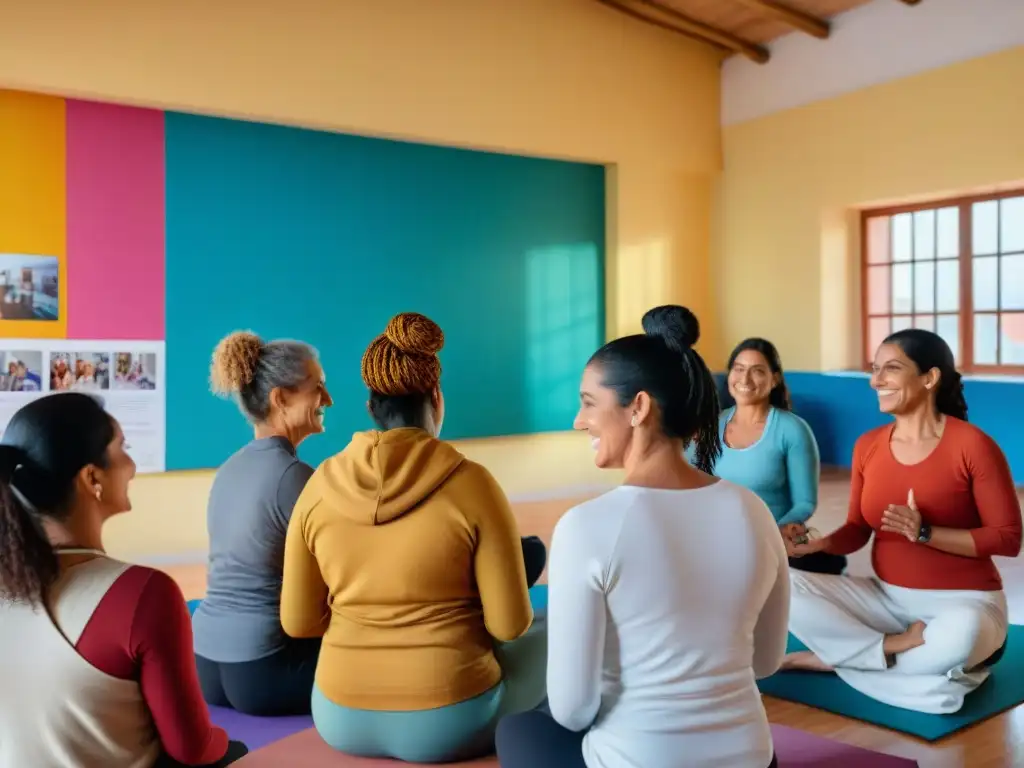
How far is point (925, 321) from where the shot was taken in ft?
23.3

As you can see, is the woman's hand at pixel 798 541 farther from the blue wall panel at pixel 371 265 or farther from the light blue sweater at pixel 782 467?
the blue wall panel at pixel 371 265

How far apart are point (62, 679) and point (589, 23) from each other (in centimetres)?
660

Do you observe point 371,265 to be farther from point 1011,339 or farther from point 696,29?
point 1011,339

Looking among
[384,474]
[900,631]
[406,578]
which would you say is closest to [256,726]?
[406,578]

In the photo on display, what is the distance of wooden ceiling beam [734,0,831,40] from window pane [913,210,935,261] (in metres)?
1.56

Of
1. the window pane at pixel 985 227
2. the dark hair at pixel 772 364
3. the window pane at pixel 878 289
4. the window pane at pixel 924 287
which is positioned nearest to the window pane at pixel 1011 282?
the window pane at pixel 985 227

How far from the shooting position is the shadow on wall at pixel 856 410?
247 inches

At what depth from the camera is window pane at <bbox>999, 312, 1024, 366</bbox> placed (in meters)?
6.52

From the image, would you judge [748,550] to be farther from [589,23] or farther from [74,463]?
[589,23]

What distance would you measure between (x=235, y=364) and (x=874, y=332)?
6079mm

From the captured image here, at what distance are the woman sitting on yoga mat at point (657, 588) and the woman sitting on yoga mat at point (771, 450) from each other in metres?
1.88

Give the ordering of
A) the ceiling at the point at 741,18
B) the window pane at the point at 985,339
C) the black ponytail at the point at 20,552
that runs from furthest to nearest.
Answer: the ceiling at the point at 741,18 < the window pane at the point at 985,339 < the black ponytail at the point at 20,552

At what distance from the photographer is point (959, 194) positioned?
6.68 m

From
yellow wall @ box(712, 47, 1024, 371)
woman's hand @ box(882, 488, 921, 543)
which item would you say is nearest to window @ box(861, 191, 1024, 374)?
yellow wall @ box(712, 47, 1024, 371)
